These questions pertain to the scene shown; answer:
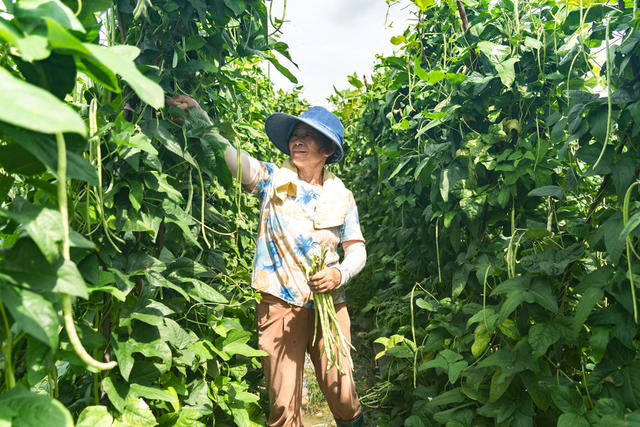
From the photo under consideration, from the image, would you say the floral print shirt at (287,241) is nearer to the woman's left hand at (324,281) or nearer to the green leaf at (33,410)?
the woman's left hand at (324,281)

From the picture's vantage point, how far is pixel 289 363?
201 cm

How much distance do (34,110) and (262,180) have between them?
1611 mm

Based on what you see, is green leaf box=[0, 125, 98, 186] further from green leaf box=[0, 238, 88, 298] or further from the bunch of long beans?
the bunch of long beans

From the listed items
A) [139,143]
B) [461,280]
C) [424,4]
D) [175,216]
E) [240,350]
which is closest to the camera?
[139,143]

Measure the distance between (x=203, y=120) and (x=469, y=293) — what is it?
160cm

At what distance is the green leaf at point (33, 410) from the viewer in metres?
0.61

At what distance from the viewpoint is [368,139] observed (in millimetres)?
4270

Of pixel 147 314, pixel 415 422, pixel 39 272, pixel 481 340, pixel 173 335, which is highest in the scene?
pixel 39 272

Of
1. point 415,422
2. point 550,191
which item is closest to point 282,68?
point 550,191

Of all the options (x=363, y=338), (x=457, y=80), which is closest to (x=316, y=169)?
(x=457, y=80)

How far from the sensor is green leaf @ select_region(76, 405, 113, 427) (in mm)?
1159

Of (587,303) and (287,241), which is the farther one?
(287,241)

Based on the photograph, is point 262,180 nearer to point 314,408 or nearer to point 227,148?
point 227,148

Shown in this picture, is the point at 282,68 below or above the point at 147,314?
above
